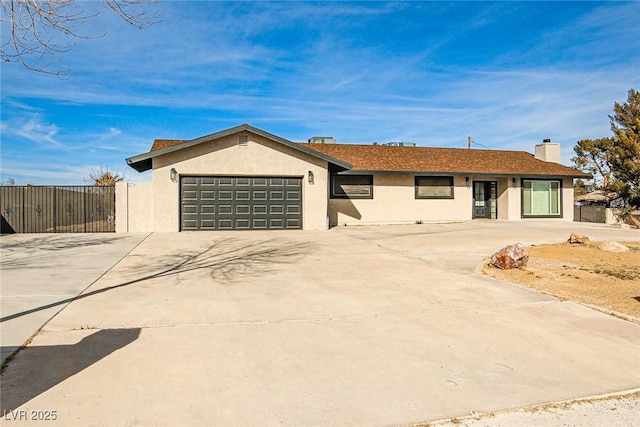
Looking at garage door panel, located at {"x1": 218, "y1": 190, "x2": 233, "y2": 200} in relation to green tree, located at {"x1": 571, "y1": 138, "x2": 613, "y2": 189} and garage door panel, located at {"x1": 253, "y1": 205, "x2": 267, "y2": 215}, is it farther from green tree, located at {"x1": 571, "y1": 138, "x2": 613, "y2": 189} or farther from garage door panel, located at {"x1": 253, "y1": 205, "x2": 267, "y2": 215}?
green tree, located at {"x1": 571, "y1": 138, "x2": 613, "y2": 189}

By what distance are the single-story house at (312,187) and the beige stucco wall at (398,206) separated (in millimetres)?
50

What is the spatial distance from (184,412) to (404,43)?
16.9 metres

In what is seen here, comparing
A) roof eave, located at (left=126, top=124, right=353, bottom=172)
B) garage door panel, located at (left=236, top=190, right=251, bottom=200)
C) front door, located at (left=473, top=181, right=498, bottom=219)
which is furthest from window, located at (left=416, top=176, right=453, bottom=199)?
garage door panel, located at (left=236, top=190, right=251, bottom=200)

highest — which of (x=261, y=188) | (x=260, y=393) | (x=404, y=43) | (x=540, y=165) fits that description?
(x=404, y=43)

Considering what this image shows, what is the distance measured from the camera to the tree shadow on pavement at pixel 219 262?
7.78 m

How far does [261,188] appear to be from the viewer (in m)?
17.0

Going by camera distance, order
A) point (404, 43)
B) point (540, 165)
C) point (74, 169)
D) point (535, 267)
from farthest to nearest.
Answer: point (74, 169) → point (540, 165) → point (404, 43) → point (535, 267)

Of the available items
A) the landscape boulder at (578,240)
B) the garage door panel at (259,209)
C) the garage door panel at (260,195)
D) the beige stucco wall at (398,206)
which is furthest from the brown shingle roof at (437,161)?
the landscape boulder at (578,240)

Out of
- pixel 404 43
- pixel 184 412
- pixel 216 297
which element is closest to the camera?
pixel 184 412

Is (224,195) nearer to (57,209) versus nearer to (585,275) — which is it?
(57,209)

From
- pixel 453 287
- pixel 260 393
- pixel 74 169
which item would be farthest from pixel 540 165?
pixel 74 169

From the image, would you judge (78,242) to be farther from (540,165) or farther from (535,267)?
(540,165)

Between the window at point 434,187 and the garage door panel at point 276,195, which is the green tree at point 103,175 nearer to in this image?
the garage door panel at point 276,195

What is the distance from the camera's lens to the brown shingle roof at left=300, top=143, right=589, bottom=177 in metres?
20.8
